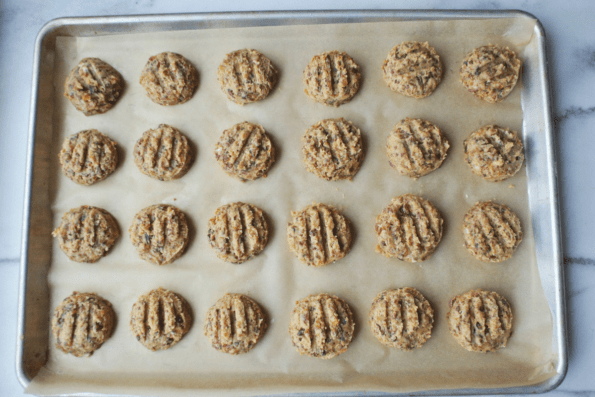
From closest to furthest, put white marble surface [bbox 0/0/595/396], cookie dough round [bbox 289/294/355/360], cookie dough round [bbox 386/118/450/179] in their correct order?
1. cookie dough round [bbox 289/294/355/360]
2. cookie dough round [bbox 386/118/450/179]
3. white marble surface [bbox 0/0/595/396]

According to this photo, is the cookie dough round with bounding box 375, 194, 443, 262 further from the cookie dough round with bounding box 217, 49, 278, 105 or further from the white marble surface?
the cookie dough round with bounding box 217, 49, 278, 105

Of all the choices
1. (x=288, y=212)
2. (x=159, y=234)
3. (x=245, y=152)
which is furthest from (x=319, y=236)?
(x=159, y=234)

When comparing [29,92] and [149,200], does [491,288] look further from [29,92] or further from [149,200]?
[29,92]

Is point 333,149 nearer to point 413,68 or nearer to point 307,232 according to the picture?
point 307,232

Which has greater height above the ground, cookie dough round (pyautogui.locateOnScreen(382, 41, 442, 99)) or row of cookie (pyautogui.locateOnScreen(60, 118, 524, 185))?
cookie dough round (pyautogui.locateOnScreen(382, 41, 442, 99))

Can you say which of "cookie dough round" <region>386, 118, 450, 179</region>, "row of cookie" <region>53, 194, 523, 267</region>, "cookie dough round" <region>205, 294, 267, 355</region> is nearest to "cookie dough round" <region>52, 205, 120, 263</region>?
"row of cookie" <region>53, 194, 523, 267</region>

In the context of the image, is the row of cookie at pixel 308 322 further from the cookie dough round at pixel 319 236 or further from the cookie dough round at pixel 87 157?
the cookie dough round at pixel 87 157

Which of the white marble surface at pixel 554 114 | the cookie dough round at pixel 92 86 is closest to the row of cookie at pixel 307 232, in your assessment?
the white marble surface at pixel 554 114
